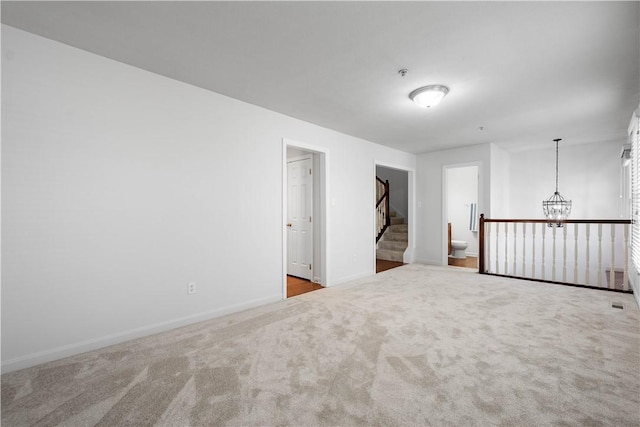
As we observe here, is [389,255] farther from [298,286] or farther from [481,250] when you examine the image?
[298,286]

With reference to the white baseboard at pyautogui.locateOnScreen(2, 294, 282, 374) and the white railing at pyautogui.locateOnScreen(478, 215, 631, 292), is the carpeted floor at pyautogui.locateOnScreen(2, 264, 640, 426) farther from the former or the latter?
the white railing at pyautogui.locateOnScreen(478, 215, 631, 292)

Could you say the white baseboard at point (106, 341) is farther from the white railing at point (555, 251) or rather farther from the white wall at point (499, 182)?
the white wall at point (499, 182)

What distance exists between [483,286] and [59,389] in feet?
16.0

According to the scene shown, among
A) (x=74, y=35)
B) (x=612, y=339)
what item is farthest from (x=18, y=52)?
(x=612, y=339)

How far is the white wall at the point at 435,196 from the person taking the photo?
5680mm

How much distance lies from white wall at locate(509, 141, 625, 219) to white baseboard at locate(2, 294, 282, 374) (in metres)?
6.61

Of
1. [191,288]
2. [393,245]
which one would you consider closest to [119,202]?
[191,288]

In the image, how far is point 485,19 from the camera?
1.96 meters

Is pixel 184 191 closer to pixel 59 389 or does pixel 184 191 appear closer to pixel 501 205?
pixel 59 389

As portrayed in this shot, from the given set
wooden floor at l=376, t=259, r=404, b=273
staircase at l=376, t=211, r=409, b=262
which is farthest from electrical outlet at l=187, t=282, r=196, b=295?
staircase at l=376, t=211, r=409, b=262

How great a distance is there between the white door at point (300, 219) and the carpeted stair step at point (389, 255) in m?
2.88

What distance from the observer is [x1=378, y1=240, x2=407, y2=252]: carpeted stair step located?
278 inches

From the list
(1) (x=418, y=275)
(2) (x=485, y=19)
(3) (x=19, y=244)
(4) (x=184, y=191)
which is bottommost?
(1) (x=418, y=275)

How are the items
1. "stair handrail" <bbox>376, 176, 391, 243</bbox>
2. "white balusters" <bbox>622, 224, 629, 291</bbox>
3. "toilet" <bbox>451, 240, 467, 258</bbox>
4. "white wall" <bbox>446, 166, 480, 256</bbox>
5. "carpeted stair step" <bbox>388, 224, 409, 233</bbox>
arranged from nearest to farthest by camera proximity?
1. "white balusters" <bbox>622, 224, 629, 291</bbox>
2. "toilet" <bbox>451, 240, 467, 258</bbox>
3. "white wall" <bbox>446, 166, 480, 256</bbox>
4. "carpeted stair step" <bbox>388, 224, 409, 233</bbox>
5. "stair handrail" <bbox>376, 176, 391, 243</bbox>
